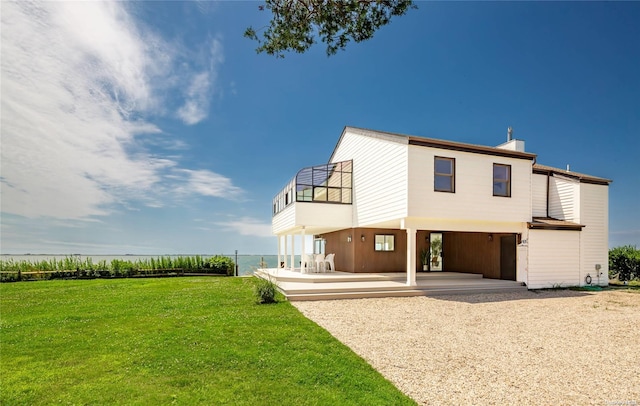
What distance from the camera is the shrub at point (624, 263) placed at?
645 inches

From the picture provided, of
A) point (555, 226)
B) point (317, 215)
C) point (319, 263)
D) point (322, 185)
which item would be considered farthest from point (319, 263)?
point (555, 226)

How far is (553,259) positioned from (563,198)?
3432 mm

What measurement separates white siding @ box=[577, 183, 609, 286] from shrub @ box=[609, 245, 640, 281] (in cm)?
257

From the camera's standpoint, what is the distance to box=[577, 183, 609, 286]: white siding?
48.0 ft

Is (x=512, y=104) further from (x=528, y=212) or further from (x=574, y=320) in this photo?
(x=574, y=320)

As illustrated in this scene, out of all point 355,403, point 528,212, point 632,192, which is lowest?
point 355,403

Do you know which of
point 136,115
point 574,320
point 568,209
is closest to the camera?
point 574,320

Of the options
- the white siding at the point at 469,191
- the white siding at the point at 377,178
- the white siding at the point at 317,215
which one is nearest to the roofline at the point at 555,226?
the white siding at the point at 469,191

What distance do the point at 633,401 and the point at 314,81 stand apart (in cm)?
1697

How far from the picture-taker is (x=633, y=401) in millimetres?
3926

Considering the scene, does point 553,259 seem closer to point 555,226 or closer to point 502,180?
point 555,226

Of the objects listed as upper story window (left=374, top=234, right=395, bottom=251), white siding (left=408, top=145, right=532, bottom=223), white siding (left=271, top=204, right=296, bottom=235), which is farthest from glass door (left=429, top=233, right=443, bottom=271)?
white siding (left=271, top=204, right=296, bottom=235)

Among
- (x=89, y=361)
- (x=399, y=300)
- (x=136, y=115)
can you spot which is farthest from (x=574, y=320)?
(x=136, y=115)

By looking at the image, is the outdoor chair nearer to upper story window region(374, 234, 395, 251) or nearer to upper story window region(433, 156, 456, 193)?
upper story window region(374, 234, 395, 251)
